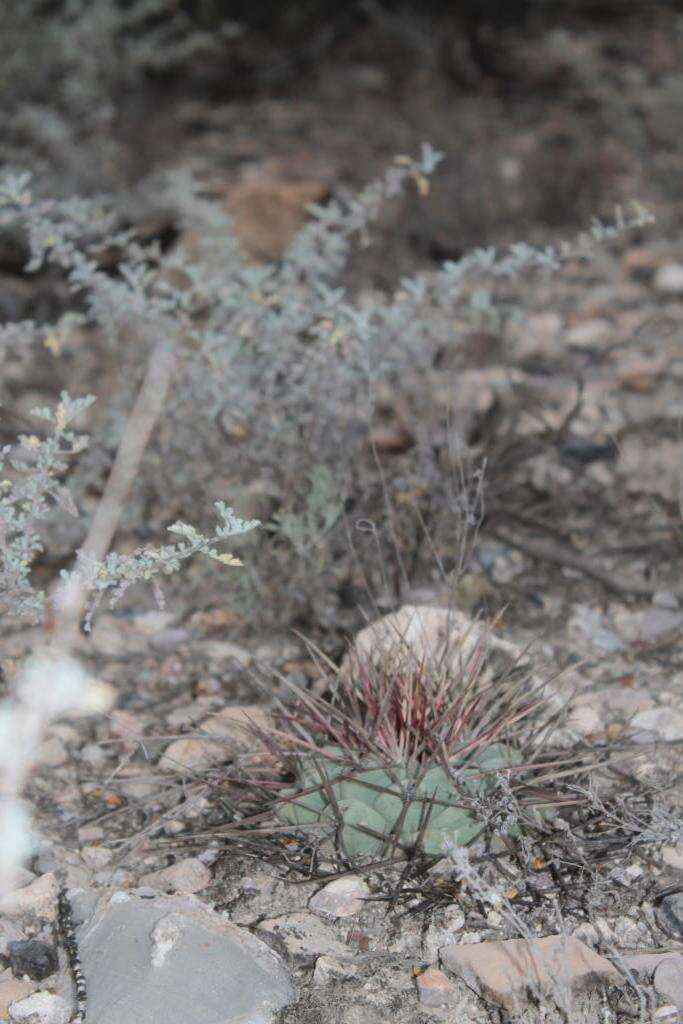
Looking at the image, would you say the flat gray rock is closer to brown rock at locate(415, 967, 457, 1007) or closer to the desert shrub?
brown rock at locate(415, 967, 457, 1007)

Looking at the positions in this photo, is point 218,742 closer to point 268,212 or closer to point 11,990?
point 11,990

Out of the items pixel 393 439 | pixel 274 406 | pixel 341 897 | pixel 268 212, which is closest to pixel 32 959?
pixel 341 897

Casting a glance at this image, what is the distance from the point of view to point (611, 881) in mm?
2078

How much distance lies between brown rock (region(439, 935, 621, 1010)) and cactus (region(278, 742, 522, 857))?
0.20 meters

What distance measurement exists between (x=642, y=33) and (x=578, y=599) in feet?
15.6

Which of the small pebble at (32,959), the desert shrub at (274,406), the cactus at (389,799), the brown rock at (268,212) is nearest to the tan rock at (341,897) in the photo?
the cactus at (389,799)

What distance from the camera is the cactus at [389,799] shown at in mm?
2090

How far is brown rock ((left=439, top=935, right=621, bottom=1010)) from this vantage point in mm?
1831

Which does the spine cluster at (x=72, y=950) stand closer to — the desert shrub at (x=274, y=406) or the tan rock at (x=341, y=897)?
the tan rock at (x=341, y=897)

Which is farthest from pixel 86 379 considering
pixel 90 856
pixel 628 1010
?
pixel 628 1010

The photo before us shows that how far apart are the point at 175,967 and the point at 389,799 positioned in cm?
47

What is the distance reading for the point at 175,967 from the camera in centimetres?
187

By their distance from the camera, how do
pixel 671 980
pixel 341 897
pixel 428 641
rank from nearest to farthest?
pixel 671 980
pixel 341 897
pixel 428 641

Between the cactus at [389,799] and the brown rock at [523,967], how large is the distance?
0.20m
